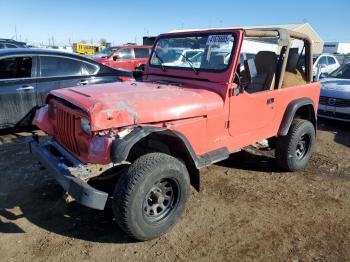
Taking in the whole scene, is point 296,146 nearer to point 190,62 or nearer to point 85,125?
point 190,62

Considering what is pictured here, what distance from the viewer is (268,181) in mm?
4574

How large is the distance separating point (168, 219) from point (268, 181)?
6.25ft

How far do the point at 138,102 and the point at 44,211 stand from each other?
1.67m

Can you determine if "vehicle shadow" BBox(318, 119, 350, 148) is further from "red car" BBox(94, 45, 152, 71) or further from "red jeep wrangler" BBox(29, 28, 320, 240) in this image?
"red car" BBox(94, 45, 152, 71)

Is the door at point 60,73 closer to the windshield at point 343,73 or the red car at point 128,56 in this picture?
the windshield at point 343,73

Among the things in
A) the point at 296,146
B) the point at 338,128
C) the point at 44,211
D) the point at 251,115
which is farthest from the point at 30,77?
the point at 338,128

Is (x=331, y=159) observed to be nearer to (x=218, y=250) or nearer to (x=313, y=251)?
(x=313, y=251)

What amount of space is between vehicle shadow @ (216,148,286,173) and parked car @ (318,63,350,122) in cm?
290

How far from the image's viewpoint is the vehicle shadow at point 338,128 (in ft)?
21.9

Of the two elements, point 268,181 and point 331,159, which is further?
point 331,159

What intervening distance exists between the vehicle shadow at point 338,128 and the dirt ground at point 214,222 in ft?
6.31

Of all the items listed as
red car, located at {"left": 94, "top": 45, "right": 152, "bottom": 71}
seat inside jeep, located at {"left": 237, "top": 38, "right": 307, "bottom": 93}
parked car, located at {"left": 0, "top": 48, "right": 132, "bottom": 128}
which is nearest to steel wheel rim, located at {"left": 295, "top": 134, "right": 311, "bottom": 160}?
seat inside jeep, located at {"left": 237, "top": 38, "right": 307, "bottom": 93}

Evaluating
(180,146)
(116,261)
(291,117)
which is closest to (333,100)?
(291,117)

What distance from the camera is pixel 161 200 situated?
3188 millimetres
